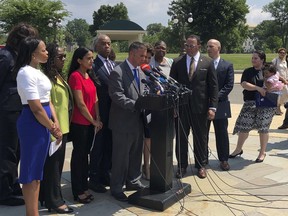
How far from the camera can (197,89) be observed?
5324 mm

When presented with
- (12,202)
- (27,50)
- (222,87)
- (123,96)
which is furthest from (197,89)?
(12,202)

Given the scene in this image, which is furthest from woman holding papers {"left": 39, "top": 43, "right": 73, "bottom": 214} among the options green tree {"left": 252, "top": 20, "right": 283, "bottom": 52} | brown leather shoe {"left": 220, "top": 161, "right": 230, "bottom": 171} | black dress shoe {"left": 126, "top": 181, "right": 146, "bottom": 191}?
green tree {"left": 252, "top": 20, "right": 283, "bottom": 52}

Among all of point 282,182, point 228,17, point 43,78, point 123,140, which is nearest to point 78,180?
point 123,140

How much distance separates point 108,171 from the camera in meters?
5.13

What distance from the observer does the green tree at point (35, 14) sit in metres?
30.4

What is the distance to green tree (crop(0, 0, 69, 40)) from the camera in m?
30.4

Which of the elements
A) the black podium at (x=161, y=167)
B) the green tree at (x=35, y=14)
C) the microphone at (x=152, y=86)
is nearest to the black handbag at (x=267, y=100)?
the black podium at (x=161, y=167)

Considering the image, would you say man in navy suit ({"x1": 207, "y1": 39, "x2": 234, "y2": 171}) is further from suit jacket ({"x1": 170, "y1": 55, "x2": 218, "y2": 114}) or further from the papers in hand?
the papers in hand

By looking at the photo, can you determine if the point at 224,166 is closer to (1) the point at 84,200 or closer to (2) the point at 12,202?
(1) the point at 84,200

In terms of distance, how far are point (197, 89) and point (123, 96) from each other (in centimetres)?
147

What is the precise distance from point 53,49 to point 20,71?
78cm

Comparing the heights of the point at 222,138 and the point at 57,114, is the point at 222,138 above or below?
below

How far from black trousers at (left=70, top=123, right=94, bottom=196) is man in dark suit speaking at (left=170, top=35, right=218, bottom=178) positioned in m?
1.38

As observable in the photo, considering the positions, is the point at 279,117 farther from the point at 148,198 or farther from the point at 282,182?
the point at 148,198
